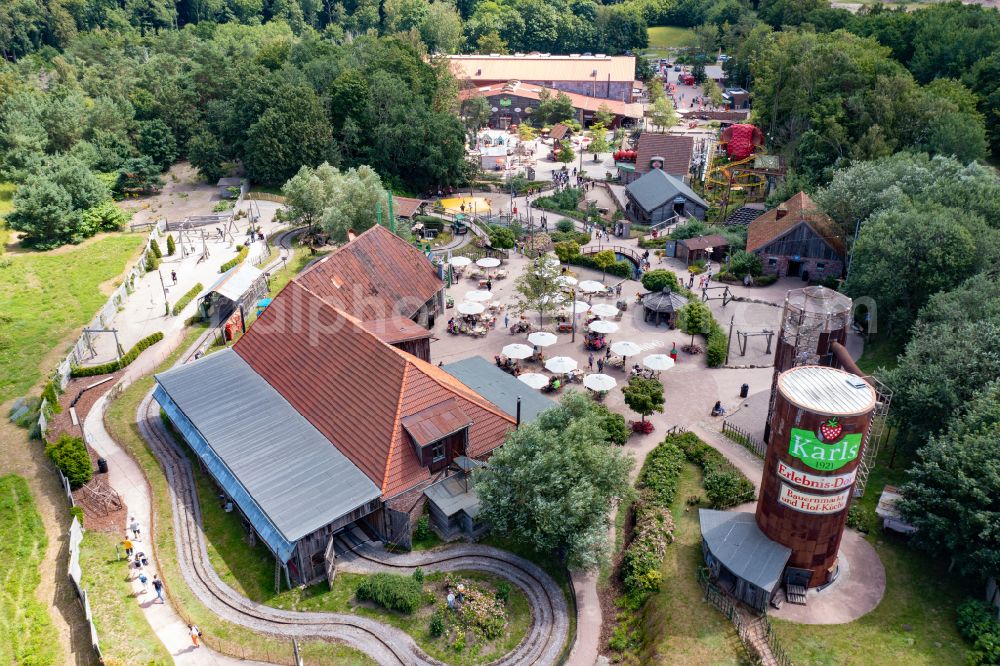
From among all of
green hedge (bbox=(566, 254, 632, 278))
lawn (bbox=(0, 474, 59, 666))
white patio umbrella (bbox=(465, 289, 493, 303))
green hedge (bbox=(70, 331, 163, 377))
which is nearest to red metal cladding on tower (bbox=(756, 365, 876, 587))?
white patio umbrella (bbox=(465, 289, 493, 303))

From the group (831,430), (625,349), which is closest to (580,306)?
(625,349)

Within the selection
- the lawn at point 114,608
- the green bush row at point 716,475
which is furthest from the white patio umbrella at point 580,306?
the lawn at point 114,608

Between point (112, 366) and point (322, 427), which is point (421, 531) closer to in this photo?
point (322, 427)

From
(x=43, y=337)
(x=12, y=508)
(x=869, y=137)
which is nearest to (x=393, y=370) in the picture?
(x=12, y=508)

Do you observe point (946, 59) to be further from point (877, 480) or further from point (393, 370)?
point (393, 370)

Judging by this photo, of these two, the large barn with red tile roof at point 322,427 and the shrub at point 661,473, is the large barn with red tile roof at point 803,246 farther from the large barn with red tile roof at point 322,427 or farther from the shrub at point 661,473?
the large barn with red tile roof at point 322,427

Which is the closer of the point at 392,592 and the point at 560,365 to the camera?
the point at 392,592

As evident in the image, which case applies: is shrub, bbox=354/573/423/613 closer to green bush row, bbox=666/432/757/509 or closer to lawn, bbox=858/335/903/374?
green bush row, bbox=666/432/757/509
